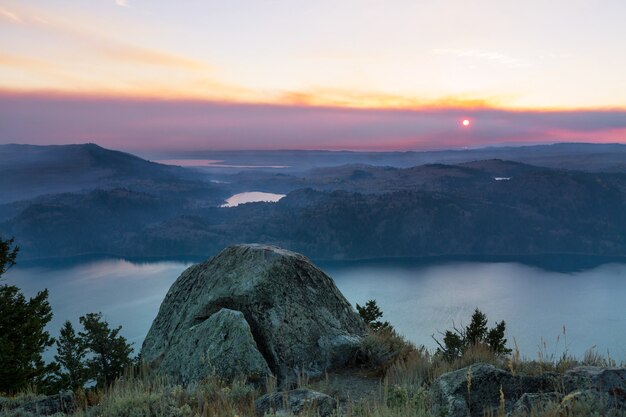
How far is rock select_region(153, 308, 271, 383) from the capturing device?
9.86 metres

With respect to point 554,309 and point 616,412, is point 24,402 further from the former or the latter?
point 554,309

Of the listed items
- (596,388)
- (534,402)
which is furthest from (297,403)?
(596,388)

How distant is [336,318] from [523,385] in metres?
6.79

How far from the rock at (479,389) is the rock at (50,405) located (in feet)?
17.8

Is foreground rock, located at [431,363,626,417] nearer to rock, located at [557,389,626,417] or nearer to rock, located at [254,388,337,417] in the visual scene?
rock, located at [557,389,626,417]

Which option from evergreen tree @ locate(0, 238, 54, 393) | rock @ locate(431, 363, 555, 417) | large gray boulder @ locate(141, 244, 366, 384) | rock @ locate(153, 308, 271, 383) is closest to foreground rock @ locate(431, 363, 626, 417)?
rock @ locate(431, 363, 555, 417)

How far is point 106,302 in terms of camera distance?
192 meters

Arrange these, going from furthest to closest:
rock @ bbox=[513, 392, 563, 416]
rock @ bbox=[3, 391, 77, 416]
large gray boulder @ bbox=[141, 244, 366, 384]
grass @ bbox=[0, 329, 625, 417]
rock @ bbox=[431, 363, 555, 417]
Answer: large gray boulder @ bbox=[141, 244, 366, 384] < rock @ bbox=[3, 391, 77, 416] < rock @ bbox=[431, 363, 555, 417] < grass @ bbox=[0, 329, 625, 417] < rock @ bbox=[513, 392, 563, 416]

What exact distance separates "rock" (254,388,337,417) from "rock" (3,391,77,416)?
2.84 meters

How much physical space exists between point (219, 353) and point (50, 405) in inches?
146

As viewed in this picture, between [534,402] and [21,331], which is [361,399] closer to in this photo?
[534,402]

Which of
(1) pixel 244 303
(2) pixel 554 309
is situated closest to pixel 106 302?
(2) pixel 554 309

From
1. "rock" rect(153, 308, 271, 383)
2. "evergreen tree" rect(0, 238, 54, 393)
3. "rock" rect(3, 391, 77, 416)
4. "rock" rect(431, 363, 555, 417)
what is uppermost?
"rock" rect(431, 363, 555, 417)

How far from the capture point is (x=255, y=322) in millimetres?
11695
